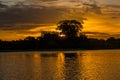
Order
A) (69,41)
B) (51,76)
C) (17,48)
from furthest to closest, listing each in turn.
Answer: (17,48), (69,41), (51,76)

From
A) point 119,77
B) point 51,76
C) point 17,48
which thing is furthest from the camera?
point 17,48

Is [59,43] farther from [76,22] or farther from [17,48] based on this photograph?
[17,48]

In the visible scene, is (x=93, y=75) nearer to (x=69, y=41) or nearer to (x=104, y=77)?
(x=104, y=77)

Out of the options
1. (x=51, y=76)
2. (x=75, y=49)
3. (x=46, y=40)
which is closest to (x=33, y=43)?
(x=46, y=40)

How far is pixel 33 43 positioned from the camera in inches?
4776

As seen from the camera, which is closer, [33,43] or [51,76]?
[51,76]

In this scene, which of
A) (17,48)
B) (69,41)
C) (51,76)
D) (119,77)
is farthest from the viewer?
(17,48)

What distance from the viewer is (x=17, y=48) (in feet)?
415

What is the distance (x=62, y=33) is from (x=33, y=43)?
9.51m

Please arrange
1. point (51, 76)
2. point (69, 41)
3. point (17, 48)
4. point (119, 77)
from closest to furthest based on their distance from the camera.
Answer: point (119, 77), point (51, 76), point (69, 41), point (17, 48)

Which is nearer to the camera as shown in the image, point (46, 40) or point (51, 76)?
point (51, 76)

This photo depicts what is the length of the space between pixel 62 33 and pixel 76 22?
5.17 metres

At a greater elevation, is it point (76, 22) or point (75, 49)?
point (76, 22)

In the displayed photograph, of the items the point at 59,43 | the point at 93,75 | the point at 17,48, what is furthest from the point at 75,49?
the point at 93,75
